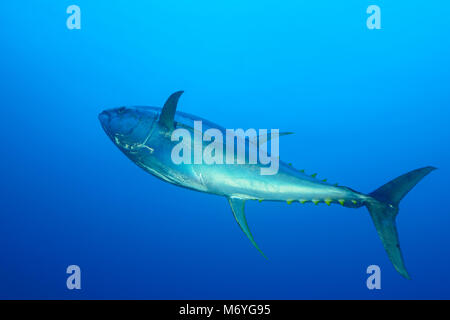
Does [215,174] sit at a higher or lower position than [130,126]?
lower

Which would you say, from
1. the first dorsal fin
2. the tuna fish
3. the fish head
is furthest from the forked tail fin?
the fish head

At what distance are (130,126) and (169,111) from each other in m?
0.34

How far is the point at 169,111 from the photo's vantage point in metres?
2.16

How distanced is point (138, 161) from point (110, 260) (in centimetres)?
1114

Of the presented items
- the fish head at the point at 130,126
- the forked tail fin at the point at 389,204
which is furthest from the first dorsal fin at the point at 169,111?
the forked tail fin at the point at 389,204

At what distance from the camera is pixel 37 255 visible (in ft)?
37.5

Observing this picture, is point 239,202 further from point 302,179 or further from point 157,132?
point 157,132

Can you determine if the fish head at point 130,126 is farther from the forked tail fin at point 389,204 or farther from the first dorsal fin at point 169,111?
the forked tail fin at point 389,204

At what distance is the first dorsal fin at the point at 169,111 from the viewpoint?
2121 millimetres

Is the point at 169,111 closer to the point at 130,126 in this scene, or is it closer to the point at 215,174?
the point at 130,126

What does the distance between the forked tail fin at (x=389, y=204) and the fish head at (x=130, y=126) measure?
5.80 ft

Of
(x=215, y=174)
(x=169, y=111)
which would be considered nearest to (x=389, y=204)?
(x=215, y=174)

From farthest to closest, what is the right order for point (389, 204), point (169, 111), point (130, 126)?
point (389, 204)
point (130, 126)
point (169, 111)

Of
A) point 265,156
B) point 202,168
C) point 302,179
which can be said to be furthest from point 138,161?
point 302,179
